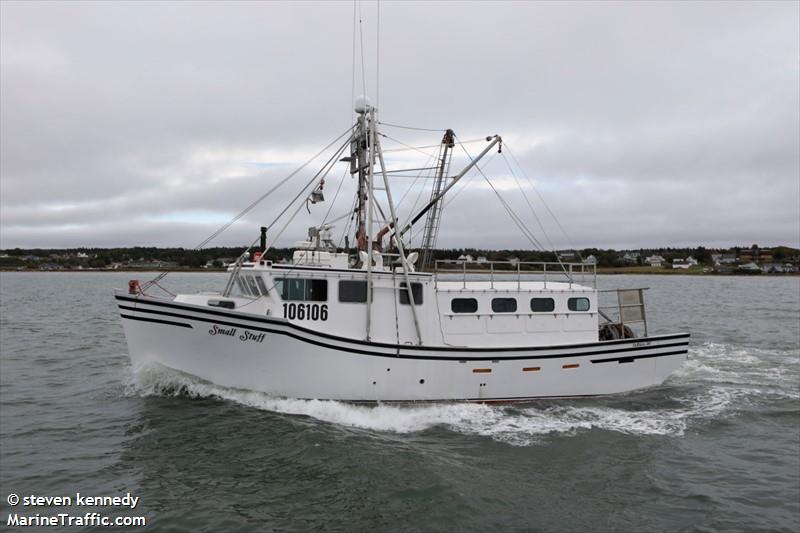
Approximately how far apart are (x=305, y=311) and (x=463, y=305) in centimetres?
423

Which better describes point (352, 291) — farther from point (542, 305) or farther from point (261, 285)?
point (542, 305)

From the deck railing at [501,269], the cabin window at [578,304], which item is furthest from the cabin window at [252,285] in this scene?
the cabin window at [578,304]

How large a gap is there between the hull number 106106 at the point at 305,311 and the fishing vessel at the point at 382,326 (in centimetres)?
2

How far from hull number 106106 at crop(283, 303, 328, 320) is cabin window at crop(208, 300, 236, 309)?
4.27 feet

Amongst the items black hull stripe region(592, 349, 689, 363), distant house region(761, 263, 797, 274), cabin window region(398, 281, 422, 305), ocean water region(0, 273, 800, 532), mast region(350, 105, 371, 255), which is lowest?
ocean water region(0, 273, 800, 532)

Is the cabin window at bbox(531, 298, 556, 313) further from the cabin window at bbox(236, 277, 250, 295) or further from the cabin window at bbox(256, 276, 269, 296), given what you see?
the cabin window at bbox(236, 277, 250, 295)

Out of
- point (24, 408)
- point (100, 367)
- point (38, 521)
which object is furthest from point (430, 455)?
point (100, 367)

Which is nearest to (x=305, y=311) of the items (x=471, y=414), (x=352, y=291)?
(x=352, y=291)

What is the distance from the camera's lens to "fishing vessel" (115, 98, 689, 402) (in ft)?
38.1

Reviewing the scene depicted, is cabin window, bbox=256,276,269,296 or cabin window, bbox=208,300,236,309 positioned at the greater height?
cabin window, bbox=256,276,269,296

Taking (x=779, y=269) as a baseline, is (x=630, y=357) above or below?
below

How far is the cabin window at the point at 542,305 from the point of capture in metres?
→ 14.3

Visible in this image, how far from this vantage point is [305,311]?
40.4ft

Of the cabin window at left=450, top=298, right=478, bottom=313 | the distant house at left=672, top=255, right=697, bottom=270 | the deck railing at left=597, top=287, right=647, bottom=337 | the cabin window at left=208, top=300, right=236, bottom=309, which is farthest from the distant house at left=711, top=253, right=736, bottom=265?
the cabin window at left=208, top=300, right=236, bottom=309
